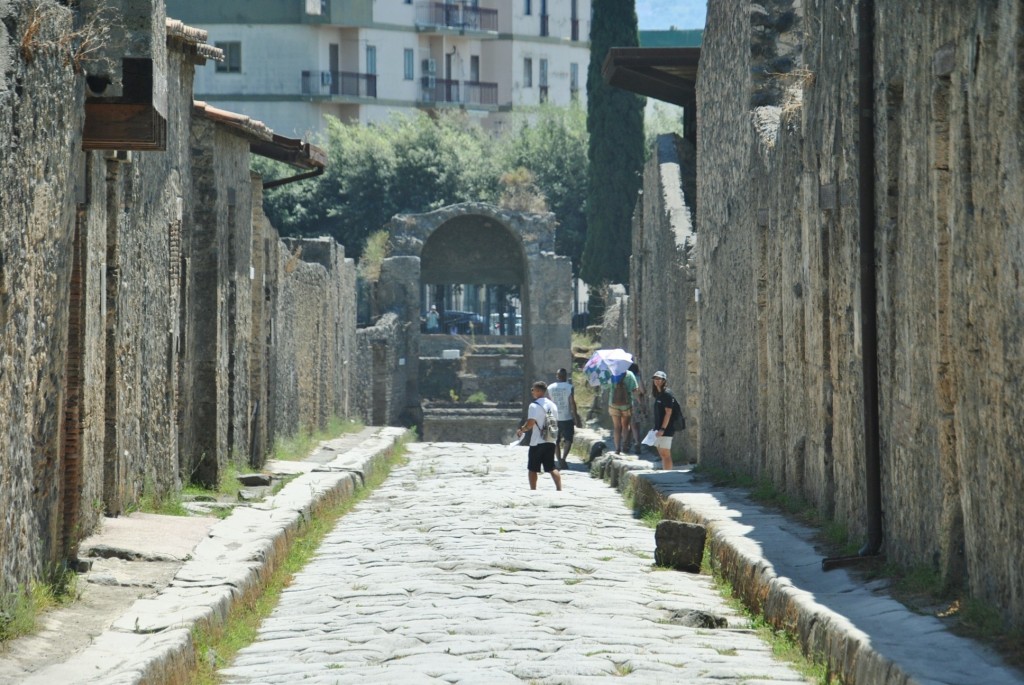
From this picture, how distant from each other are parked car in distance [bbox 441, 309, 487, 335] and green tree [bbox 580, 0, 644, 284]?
813 centimetres

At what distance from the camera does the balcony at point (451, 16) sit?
208 feet

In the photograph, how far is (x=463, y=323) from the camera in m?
53.1

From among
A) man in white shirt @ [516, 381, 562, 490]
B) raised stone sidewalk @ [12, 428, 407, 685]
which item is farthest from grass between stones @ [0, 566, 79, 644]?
man in white shirt @ [516, 381, 562, 490]

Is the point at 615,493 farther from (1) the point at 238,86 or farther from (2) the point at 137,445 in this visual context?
(1) the point at 238,86

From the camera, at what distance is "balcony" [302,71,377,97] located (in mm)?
60688

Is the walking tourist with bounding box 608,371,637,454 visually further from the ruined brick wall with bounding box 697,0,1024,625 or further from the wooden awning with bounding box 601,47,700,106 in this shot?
the ruined brick wall with bounding box 697,0,1024,625

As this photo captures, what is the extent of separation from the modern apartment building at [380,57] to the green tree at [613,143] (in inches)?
676

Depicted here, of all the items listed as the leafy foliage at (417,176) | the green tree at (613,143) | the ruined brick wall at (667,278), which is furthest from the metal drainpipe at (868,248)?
the leafy foliage at (417,176)

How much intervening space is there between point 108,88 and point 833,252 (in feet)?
16.4

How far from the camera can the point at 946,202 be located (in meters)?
8.49

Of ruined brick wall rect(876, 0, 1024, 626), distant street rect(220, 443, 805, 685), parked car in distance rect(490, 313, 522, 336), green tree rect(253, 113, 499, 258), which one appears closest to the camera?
ruined brick wall rect(876, 0, 1024, 626)

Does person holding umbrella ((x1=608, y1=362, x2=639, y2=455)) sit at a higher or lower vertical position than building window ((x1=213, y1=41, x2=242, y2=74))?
lower

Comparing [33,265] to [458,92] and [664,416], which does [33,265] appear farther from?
[458,92]

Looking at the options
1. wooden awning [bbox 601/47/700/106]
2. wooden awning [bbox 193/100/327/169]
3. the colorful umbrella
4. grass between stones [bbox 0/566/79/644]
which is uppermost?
wooden awning [bbox 601/47/700/106]
